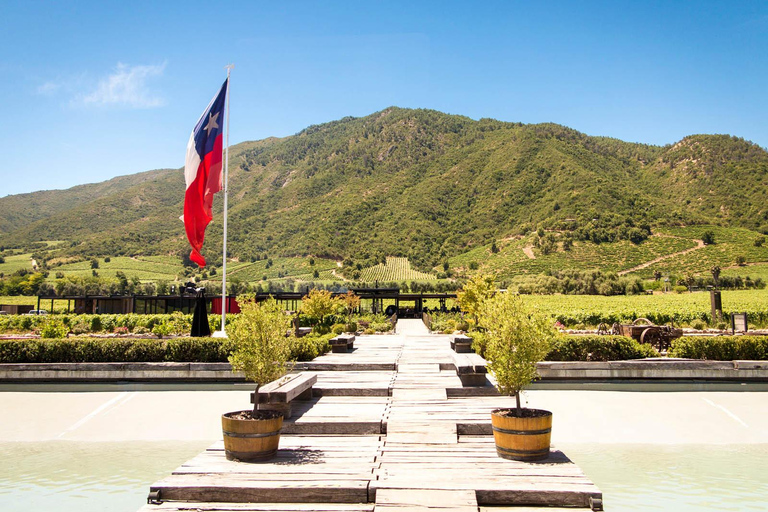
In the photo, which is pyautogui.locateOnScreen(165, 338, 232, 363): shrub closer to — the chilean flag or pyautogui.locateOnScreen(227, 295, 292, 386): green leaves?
the chilean flag

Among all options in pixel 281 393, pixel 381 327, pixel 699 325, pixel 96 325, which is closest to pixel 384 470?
pixel 281 393

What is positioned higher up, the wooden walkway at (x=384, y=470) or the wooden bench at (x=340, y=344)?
the wooden bench at (x=340, y=344)

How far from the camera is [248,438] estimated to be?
583 centimetres

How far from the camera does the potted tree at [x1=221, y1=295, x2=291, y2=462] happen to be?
19.2ft

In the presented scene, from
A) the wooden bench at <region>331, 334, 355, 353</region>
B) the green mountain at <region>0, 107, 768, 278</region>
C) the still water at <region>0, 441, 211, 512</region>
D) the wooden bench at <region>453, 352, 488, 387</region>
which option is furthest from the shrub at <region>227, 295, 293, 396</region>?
the green mountain at <region>0, 107, 768, 278</region>

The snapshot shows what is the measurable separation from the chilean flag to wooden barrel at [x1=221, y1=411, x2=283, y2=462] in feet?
33.9

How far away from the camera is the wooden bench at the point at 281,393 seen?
6879 millimetres

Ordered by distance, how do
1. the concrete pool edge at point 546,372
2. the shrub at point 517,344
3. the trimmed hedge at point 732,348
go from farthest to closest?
the trimmed hedge at point 732,348 < the concrete pool edge at point 546,372 < the shrub at point 517,344

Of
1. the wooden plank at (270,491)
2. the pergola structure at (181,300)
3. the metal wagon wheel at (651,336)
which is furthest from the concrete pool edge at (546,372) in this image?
the pergola structure at (181,300)

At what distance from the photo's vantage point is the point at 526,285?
59156mm

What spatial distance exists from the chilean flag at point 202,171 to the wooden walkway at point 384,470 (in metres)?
9.16

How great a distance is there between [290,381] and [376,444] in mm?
2018

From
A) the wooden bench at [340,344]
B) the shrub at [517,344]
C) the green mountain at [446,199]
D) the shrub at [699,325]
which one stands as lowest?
the shrub at [699,325]

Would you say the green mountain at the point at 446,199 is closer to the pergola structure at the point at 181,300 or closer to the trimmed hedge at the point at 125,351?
the pergola structure at the point at 181,300
